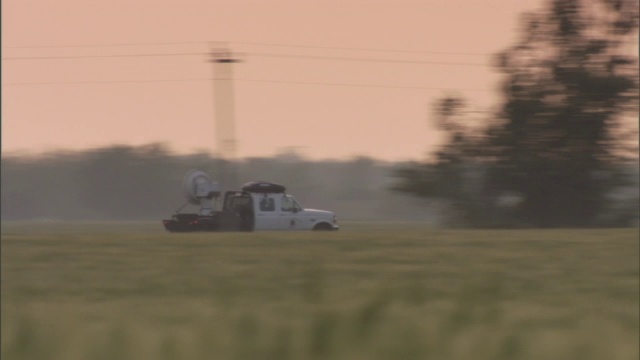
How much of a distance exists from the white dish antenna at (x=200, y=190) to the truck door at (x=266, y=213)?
1.05 metres

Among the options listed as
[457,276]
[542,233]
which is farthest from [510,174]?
[457,276]

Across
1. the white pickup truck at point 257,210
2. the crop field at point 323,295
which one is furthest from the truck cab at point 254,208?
the crop field at point 323,295

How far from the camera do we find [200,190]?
3161cm

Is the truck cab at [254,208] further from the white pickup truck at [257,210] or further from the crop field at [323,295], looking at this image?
the crop field at [323,295]

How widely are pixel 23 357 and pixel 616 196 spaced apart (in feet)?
86.8

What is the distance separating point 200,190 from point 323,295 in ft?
74.7

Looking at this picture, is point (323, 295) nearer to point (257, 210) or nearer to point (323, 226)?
point (257, 210)

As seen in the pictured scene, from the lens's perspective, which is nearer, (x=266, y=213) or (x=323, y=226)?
(x=266, y=213)

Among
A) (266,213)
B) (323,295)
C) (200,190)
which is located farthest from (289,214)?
(323,295)

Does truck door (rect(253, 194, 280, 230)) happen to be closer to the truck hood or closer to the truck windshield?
the truck windshield

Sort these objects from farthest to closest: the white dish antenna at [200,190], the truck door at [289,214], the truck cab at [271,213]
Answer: the truck door at [289,214] < the white dish antenna at [200,190] < the truck cab at [271,213]

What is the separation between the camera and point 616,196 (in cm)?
3266

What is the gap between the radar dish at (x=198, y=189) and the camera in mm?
31438

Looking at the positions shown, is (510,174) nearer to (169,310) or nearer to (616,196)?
(616,196)
